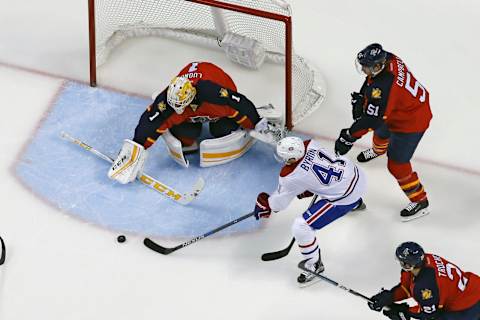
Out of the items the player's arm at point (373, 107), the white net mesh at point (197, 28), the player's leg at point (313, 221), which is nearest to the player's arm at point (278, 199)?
the player's leg at point (313, 221)

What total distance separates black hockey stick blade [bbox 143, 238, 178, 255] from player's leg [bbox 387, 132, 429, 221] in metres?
1.14

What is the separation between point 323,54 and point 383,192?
1.13 metres

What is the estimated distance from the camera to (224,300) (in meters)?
4.78

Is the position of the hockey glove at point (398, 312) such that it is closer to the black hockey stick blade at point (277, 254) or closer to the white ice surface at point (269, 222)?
the white ice surface at point (269, 222)

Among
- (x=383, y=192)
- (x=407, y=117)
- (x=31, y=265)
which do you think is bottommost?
(x=31, y=265)

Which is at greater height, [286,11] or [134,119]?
[286,11]

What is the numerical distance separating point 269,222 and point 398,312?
3.08ft

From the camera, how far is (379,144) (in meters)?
5.23

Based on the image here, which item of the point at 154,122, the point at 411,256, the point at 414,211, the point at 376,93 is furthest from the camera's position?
the point at 154,122

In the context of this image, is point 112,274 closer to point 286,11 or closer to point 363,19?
point 286,11

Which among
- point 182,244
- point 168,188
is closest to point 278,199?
point 182,244

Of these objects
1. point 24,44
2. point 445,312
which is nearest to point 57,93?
point 24,44

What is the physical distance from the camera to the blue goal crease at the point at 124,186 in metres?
5.12

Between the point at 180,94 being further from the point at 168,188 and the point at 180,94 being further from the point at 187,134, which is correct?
the point at 168,188
